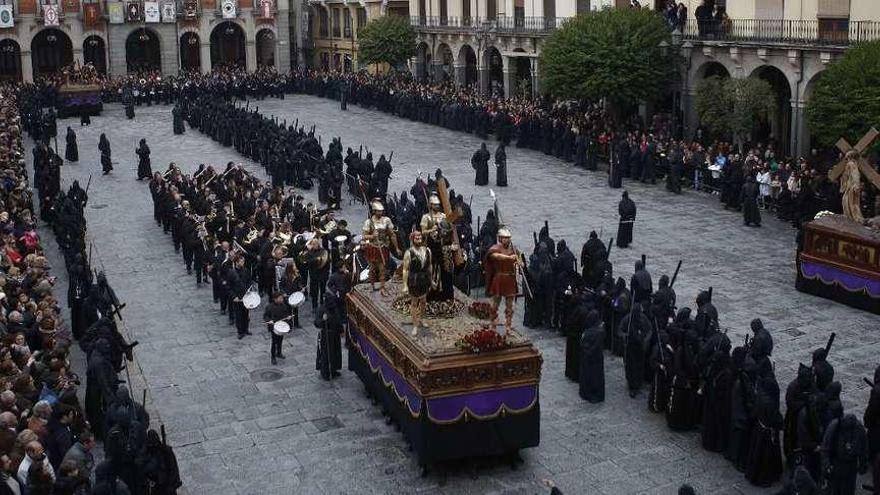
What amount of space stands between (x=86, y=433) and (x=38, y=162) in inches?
804

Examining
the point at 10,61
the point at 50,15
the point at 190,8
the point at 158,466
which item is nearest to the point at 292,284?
the point at 158,466

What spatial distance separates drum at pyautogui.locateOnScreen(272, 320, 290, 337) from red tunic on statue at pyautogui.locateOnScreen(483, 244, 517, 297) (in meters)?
4.72

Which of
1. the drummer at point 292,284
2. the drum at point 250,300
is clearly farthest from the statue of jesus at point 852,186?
the drum at point 250,300

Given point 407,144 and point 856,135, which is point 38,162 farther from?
point 856,135

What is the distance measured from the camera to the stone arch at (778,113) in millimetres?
34000

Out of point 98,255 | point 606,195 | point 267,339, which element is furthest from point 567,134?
point 267,339

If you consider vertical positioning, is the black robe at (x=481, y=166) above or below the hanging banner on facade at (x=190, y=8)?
below

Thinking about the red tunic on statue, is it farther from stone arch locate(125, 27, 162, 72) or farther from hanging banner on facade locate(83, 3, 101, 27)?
stone arch locate(125, 27, 162, 72)

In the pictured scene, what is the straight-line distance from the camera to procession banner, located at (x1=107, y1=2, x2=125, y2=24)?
59.6 meters

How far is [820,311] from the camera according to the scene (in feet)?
62.6

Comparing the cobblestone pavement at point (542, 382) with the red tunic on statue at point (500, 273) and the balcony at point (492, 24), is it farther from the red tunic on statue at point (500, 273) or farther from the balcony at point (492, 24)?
the balcony at point (492, 24)

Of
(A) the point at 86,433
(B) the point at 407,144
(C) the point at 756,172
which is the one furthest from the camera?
(B) the point at 407,144

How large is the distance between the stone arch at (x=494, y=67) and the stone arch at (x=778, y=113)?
16697 mm

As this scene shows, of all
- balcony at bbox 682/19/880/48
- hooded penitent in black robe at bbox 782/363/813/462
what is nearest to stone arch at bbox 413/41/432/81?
balcony at bbox 682/19/880/48
